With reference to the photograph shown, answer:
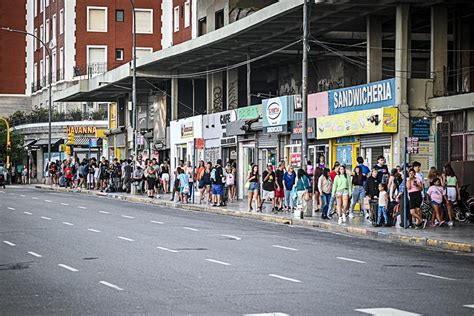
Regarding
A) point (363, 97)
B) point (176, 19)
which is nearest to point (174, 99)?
point (176, 19)

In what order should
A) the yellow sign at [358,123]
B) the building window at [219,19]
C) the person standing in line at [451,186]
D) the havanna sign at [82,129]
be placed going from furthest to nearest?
1. the havanna sign at [82,129]
2. the building window at [219,19]
3. the yellow sign at [358,123]
4. the person standing in line at [451,186]

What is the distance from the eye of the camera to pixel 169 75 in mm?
59219

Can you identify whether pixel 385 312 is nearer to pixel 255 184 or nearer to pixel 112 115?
pixel 255 184

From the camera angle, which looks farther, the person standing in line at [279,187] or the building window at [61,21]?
the building window at [61,21]

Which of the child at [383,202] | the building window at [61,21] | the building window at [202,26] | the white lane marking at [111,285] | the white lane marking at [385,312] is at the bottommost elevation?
the white lane marking at [111,285]

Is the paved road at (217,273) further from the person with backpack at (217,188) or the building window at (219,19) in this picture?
the building window at (219,19)

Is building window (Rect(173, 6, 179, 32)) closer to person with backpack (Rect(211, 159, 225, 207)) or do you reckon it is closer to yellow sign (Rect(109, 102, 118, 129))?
yellow sign (Rect(109, 102, 118, 129))

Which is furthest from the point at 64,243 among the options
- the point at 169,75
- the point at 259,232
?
the point at 169,75

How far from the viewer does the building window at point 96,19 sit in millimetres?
87875

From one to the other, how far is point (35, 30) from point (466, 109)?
72927 mm

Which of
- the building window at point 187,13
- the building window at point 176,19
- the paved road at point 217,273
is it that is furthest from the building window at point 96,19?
the paved road at point 217,273

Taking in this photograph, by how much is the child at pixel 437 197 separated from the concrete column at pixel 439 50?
6.49 metres

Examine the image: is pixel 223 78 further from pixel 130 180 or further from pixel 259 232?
pixel 259 232

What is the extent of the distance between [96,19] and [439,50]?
5772 centimetres
